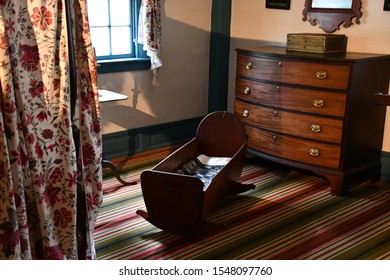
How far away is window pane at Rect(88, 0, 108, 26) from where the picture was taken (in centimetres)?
423

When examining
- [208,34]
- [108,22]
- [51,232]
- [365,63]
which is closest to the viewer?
[51,232]

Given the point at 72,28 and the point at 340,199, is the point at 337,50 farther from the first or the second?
the point at 72,28

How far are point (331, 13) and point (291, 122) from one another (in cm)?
107

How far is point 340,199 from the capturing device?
3.71m

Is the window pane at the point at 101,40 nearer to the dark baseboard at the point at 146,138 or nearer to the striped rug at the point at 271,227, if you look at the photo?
the dark baseboard at the point at 146,138

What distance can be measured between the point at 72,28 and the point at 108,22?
2734mm

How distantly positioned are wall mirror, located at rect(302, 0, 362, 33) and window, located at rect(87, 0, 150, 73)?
157cm

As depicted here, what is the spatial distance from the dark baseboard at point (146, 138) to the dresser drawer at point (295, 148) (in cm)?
104

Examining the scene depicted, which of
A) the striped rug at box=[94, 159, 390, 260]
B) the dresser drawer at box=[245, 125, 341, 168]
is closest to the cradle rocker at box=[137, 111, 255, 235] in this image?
the striped rug at box=[94, 159, 390, 260]

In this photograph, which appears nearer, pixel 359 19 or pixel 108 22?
pixel 359 19

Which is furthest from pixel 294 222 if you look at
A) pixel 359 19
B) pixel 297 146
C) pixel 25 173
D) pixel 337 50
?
pixel 25 173

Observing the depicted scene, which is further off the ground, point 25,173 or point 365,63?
point 365,63

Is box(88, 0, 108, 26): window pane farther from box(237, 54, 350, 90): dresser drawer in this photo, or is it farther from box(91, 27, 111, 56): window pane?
box(237, 54, 350, 90): dresser drawer

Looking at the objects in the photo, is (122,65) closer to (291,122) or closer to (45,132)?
(291,122)
